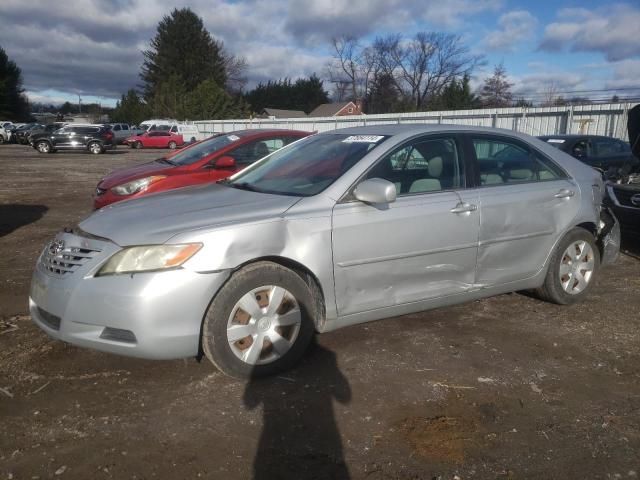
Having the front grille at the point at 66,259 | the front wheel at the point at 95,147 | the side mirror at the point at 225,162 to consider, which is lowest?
the front wheel at the point at 95,147

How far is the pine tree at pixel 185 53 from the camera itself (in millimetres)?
71062

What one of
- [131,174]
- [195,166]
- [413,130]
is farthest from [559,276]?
[131,174]

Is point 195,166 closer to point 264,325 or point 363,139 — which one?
point 363,139

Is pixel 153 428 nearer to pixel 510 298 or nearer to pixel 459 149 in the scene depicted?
pixel 459 149

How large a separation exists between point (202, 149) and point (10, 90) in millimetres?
60265

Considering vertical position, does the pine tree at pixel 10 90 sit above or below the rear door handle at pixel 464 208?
above

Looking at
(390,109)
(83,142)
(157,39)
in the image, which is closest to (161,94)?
(157,39)

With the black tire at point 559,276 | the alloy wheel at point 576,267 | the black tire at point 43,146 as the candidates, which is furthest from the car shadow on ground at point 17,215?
the black tire at point 43,146

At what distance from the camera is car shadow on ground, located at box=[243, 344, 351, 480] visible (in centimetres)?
246

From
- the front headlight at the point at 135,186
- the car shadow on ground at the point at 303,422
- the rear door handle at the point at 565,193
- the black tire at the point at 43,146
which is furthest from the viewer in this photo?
the black tire at the point at 43,146

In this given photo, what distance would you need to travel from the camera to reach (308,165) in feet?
13.2

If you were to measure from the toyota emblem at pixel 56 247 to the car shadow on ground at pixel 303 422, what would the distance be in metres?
1.43

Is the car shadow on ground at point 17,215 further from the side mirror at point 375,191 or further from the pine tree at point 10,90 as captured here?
the pine tree at point 10,90

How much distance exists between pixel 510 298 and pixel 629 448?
7.82ft
